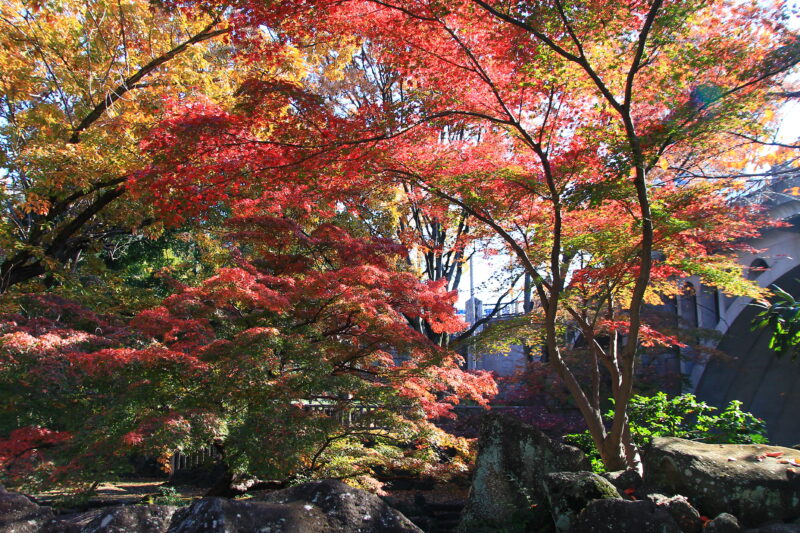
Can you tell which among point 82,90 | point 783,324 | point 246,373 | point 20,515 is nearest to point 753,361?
point 783,324

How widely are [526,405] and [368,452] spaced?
6.37m

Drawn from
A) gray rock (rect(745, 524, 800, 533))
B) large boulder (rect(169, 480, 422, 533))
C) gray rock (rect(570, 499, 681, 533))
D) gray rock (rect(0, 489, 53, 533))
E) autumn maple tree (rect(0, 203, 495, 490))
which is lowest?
gray rock (rect(745, 524, 800, 533))

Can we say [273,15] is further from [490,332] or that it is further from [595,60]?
[490,332]

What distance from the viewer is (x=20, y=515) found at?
2.98 metres

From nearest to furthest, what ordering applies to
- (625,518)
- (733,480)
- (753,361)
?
(625,518) → (733,480) → (753,361)

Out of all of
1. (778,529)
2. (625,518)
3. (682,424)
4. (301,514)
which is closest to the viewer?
(301,514)

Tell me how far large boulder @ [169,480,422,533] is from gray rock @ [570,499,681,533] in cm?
154

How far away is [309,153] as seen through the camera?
18.4 ft

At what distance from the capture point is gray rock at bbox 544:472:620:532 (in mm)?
4184

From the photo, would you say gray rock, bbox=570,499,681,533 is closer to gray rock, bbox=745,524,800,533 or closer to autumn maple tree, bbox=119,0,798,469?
gray rock, bbox=745,524,800,533

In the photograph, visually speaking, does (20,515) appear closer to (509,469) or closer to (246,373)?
(246,373)

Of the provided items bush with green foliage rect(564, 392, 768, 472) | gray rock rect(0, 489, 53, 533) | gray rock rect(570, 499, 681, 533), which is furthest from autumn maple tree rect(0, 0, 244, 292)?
bush with green foliage rect(564, 392, 768, 472)

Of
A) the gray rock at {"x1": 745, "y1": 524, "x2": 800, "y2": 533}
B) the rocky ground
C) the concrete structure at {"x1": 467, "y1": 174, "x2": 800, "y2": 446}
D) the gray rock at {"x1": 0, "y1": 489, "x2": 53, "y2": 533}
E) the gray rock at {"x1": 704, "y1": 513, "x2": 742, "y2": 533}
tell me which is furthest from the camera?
the concrete structure at {"x1": 467, "y1": 174, "x2": 800, "y2": 446}

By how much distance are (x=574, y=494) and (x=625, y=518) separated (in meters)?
0.69
